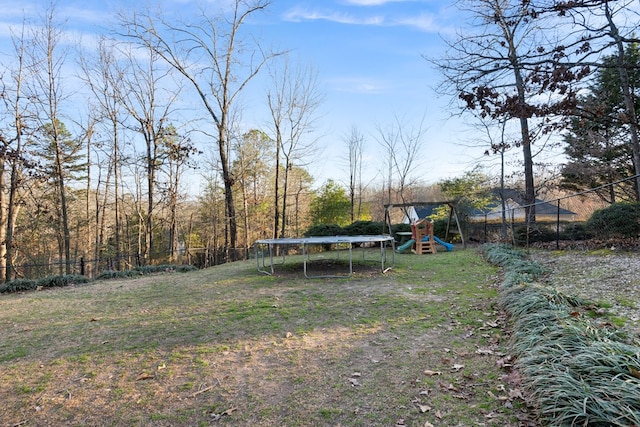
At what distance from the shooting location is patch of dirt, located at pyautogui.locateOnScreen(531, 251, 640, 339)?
11.6ft

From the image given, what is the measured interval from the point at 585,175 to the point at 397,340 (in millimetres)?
13054

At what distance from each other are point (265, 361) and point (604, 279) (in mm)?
4830

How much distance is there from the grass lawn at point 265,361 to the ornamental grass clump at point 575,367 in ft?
0.56

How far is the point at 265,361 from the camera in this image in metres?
3.01

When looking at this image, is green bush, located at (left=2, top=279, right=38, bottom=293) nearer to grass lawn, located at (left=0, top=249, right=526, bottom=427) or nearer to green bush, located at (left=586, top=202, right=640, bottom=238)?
grass lawn, located at (left=0, top=249, right=526, bottom=427)

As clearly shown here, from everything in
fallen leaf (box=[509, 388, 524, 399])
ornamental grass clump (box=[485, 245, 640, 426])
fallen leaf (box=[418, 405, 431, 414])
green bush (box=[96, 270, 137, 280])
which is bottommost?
green bush (box=[96, 270, 137, 280])

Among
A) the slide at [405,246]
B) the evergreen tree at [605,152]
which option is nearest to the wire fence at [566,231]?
the evergreen tree at [605,152]

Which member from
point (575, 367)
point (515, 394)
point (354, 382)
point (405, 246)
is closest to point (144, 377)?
point (354, 382)

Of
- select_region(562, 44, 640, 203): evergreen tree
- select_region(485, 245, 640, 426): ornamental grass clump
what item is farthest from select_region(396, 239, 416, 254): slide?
select_region(485, 245, 640, 426): ornamental grass clump

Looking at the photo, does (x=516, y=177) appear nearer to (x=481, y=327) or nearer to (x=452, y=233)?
(x=452, y=233)

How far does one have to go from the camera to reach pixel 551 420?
6.16ft

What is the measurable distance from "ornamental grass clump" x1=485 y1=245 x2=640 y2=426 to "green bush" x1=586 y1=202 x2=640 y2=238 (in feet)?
18.8

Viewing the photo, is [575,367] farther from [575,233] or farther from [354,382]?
[575,233]

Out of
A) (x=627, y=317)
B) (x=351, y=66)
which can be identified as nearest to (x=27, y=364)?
(x=627, y=317)
